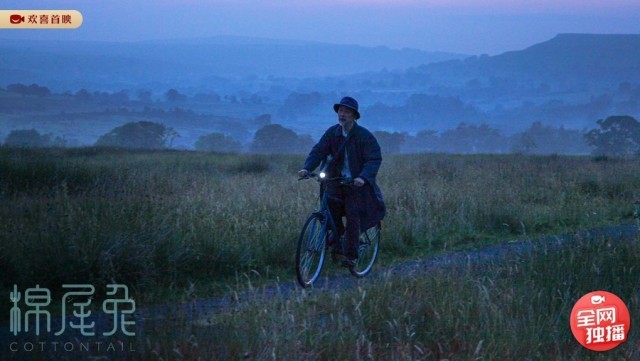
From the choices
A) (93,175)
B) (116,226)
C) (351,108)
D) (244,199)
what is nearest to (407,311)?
(351,108)

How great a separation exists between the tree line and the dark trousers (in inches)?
764

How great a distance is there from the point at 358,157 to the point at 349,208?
1.94 ft

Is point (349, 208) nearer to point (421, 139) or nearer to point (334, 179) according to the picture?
point (334, 179)

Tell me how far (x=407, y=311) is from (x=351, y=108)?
2.98 m

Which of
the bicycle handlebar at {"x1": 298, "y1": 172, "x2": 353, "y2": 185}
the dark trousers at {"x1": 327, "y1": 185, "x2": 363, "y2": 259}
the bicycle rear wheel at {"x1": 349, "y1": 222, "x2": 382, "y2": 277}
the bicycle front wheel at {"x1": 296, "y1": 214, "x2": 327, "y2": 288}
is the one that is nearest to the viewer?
the bicycle front wheel at {"x1": 296, "y1": 214, "x2": 327, "y2": 288}

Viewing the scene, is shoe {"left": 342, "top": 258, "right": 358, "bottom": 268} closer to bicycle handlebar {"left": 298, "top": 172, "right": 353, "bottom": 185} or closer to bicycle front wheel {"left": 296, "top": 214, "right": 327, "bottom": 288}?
bicycle front wheel {"left": 296, "top": 214, "right": 327, "bottom": 288}

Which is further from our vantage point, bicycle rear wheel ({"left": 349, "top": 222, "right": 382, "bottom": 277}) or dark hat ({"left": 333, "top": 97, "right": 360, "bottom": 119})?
bicycle rear wheel ({"left": 349, "top": 222, "right": 382, "bottom": 277})

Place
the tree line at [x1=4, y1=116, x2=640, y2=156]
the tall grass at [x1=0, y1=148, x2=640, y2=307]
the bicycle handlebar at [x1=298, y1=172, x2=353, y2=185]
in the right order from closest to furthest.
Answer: the tall grass at [x1=0, y1=148, x2=640, y2=307] < the bicycle handlebar at [x1=298, y1=172, x2=353, y2=185] < the tree line at [x1=4, y1=116, x2=640, y2=156]

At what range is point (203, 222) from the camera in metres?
9.64

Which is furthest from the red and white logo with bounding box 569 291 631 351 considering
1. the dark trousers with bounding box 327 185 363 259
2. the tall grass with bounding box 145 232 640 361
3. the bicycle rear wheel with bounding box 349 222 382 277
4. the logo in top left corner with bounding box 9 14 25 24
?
the logo in top left corner with bounding box 9 14 25 24

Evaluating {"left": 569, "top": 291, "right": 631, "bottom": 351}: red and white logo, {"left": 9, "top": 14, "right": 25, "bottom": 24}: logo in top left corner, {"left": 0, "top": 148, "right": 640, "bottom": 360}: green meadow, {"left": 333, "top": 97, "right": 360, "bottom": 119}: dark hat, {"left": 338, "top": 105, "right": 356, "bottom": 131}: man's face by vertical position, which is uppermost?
{"left": 9, "top": 14, "right": 25, "bottom": 24}: logo in top left corner

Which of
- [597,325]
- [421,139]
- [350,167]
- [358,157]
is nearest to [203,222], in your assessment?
[350,167]

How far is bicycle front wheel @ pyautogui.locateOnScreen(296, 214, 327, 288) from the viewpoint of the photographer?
26.2ft

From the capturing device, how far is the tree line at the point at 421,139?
212 feet
